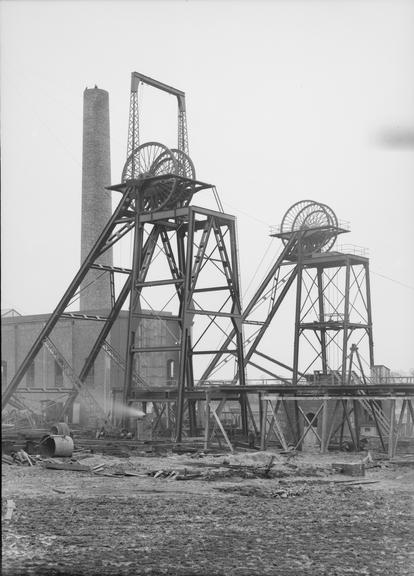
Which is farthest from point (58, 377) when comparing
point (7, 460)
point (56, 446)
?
point (7, 460)

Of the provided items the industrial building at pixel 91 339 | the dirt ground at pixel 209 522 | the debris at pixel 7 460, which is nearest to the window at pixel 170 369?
the industrial building at pixel 91 339

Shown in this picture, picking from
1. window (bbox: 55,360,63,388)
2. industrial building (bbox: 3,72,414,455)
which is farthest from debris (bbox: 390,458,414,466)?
window (bbox: 55,360,63,388)

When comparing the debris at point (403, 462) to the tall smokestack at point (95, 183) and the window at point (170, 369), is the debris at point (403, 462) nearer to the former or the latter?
the window at point (170, 369)

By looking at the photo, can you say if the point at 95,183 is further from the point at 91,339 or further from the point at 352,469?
the point at 352,469

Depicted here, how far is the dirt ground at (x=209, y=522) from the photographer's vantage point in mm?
9664

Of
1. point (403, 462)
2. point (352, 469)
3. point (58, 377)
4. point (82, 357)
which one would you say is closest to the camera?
point (352, 469)

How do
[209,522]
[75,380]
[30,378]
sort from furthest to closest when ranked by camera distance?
[30,378] < [75,380] < [209,522]

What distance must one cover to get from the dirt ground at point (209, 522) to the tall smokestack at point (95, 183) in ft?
88.4

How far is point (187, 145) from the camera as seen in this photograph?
37219 mm

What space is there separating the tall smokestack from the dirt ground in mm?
26936

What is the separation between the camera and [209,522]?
13.0 metres

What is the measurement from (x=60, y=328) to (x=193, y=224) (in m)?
16.1

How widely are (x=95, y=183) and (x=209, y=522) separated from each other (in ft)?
124

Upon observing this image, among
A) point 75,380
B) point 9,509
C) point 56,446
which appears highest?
point 75,380
